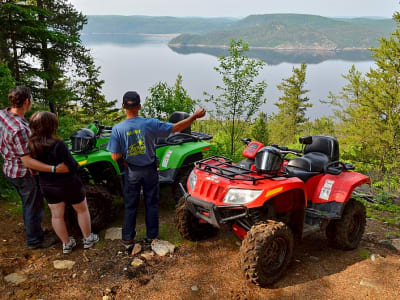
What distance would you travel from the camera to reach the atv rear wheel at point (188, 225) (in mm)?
4434

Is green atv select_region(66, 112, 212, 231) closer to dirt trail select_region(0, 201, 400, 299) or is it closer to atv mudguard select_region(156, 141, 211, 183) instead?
atv mudguard select_region(156, 141, 211, 183)

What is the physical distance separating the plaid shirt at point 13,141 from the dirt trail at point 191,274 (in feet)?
3.53

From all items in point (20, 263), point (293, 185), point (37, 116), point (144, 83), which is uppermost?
point (37, 116)

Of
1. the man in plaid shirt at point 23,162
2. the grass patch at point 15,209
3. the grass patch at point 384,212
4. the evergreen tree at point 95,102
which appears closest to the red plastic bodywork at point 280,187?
the man in plaid shirt at point 23,162

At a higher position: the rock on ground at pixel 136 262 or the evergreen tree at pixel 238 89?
the evergreen tree at pixel 238 89

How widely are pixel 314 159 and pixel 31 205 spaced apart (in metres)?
3.85

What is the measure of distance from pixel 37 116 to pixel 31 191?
1.10 metres

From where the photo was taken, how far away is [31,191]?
4297 millimetres

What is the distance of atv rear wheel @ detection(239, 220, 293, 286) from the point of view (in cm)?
350

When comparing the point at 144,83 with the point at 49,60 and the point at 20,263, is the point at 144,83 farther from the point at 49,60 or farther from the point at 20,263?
the point at 20,263

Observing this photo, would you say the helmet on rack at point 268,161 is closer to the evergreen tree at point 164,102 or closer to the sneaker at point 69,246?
the sneaker at point 69,246

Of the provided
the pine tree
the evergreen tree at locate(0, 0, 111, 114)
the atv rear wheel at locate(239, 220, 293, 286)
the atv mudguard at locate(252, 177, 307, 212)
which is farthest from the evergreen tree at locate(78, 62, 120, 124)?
the atv rear wheel at locate(239, 220, 293, 286)

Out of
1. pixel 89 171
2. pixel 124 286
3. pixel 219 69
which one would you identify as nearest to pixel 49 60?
pixel 219 69

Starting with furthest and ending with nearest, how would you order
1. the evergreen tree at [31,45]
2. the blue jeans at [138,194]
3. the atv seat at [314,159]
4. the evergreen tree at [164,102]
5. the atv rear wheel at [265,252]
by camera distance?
1. the evergreen tree at [164,102]
2. the evergreen tree at [31,45]
3. the atv seat at [314,159]
4. the blue jeans at [138,194]
5. the atv rear wheel at [265,252]
